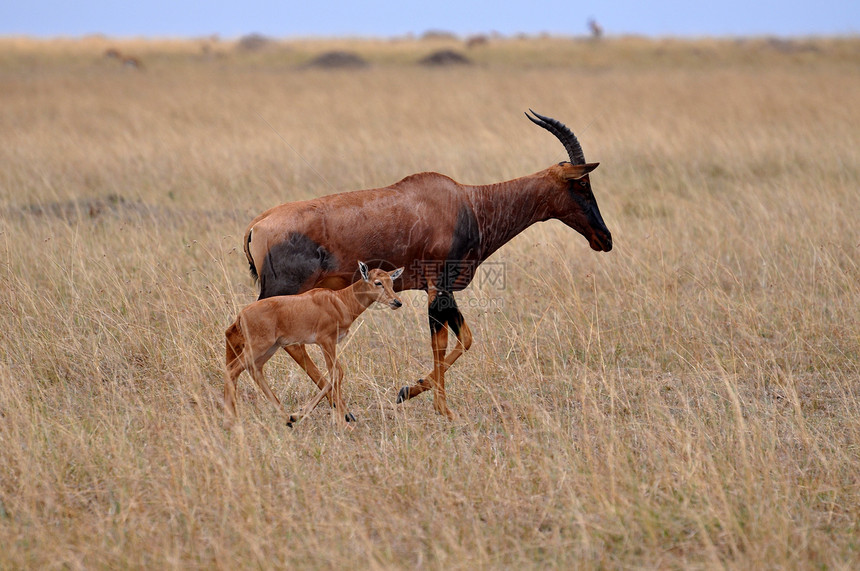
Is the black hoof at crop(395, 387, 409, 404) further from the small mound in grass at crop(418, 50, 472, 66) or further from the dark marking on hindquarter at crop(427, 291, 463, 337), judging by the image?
the small mound in grass at crop(418, 50, 472, 66)

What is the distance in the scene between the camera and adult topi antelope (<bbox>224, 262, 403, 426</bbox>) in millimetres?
4863

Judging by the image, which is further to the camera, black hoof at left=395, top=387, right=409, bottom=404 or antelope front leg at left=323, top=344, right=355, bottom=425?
black hoof at left=395, top=387, right=409, bottom=404

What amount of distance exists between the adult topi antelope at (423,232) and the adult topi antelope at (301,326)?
251mm

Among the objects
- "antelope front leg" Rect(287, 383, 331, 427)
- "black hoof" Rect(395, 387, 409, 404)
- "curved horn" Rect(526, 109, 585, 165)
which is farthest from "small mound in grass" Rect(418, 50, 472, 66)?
"antelope front leg" Rect(287, 383, 331, 427)

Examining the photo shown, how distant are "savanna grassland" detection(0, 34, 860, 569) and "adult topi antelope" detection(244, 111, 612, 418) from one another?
1.78 feet

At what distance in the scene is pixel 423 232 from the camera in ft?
17.9

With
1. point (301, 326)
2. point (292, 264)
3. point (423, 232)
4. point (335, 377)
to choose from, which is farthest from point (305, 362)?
point (423, 232)

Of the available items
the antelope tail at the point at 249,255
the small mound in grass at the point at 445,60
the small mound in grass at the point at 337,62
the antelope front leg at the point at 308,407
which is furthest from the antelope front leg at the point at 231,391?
the small mound in grass at the point at 445,60

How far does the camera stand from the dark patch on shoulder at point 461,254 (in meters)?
5.56

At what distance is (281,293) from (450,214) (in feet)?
3.83

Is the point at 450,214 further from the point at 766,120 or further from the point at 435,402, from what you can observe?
the point at 766,120

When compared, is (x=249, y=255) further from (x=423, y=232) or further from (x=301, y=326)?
(x=423, y=232)

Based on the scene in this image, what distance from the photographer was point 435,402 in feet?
18.0

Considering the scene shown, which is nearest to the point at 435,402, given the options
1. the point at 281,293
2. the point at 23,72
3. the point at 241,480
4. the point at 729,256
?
the point at 281,293
